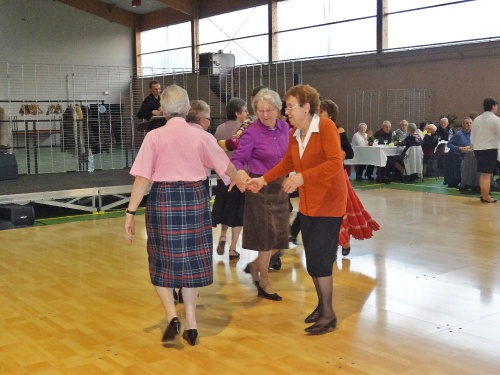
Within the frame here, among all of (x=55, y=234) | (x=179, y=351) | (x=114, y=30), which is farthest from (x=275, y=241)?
(x=114, y=30)

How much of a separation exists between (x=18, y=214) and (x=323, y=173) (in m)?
5.07

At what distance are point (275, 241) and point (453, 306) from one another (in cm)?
119

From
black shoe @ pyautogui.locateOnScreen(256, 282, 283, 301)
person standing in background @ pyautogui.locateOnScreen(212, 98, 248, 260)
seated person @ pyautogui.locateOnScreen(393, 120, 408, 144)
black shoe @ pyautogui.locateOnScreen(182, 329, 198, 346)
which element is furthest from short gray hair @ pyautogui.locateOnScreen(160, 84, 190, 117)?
seated person @ pyautogui.locateOnScreen(393, 120, 408, 144)

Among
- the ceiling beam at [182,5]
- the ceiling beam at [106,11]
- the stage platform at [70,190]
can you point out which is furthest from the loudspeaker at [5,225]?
the ceiling beam at [106,11]

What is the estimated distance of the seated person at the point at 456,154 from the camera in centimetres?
1068

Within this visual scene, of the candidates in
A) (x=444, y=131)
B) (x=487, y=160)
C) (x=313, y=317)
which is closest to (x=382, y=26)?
(x=444, y=131)

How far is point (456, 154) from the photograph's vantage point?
10727 mm

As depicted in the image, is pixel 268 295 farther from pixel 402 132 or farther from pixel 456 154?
pixel 402 132

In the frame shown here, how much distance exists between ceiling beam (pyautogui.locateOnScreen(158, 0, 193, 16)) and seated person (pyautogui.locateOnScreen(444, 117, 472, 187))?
12.4m

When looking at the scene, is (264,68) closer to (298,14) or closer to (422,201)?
(298,14)

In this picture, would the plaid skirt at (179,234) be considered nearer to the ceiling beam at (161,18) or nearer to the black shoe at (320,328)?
the black shoe at (320,328)

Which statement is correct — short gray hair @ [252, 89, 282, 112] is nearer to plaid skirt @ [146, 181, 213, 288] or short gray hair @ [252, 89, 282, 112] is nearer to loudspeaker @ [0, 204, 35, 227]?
plaid skirt @ [146, 181, 213, 288]

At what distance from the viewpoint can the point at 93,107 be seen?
545 inches

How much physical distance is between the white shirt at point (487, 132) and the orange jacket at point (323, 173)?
5.78 meters
